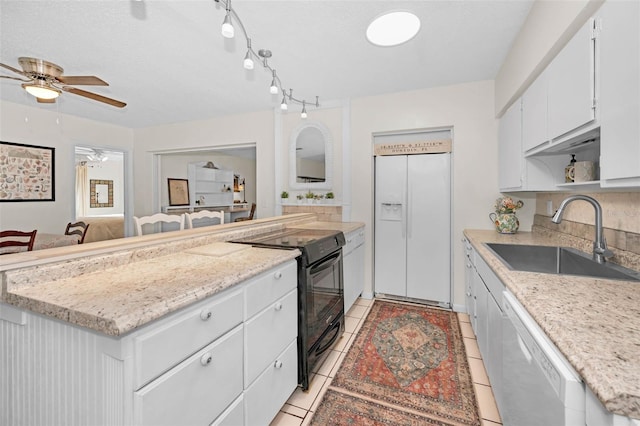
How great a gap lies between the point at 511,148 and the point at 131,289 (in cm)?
272

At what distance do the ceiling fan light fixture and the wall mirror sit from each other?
2.31 m

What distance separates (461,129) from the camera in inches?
114

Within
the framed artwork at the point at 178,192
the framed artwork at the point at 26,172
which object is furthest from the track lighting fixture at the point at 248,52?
the framed artwork at the point at 178,192

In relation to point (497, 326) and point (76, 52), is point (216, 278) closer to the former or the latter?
point (497, 326)

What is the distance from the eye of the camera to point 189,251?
5.34 feet

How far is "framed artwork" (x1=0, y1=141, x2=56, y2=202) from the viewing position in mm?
3570

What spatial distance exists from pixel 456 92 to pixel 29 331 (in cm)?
355

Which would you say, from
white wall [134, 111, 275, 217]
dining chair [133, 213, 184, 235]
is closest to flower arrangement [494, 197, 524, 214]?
white wall [134, 111, 275, 217]

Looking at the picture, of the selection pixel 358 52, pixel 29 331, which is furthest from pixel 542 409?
pixel 358 52

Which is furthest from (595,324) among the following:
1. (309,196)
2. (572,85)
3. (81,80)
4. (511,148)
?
(81,80)

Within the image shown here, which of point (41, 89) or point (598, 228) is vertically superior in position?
point (41, 89)

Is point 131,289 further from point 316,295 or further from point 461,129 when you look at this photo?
point 461,129

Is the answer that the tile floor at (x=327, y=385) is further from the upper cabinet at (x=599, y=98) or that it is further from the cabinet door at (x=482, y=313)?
the upper cabinet at (x=599, y=98)

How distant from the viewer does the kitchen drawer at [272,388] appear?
1.27m
